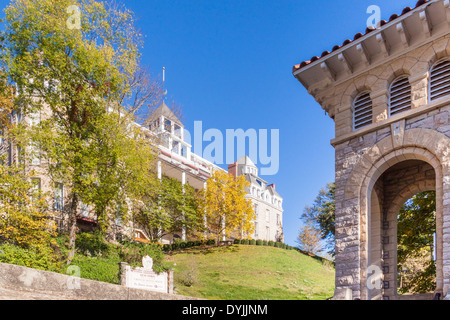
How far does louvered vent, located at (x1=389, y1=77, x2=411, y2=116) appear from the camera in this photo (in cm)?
1250

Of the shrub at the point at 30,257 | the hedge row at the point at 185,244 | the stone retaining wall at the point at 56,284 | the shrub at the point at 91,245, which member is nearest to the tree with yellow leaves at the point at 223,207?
the hedge row at the point at 185,244

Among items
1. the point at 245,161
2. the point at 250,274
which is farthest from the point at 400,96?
the point at 245,161

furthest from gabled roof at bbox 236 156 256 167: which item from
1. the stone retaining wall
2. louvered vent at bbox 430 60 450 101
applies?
the stone retaining wall

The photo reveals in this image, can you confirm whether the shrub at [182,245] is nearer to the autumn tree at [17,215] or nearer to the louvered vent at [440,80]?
the autumn tree at [17,215]

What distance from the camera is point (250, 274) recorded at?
100 ft

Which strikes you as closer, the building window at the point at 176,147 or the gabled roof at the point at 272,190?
the building window at the point at 176,147

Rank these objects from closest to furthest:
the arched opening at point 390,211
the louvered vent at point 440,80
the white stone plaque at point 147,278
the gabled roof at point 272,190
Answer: the louvered vent at point 440,80 → the arched opening at point 390,211 → the white stone plaque at point 147,278 → the gabled roof at point 272,190

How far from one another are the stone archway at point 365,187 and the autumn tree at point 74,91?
42.0ft

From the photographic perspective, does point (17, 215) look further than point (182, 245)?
No

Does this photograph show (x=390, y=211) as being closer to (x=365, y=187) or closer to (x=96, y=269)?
(x=365, y=187)

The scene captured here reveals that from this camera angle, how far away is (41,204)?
20.8 m

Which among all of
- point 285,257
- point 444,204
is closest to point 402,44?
point 444,204

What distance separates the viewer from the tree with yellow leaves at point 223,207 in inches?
1642

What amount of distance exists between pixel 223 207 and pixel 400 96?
3015 cm
